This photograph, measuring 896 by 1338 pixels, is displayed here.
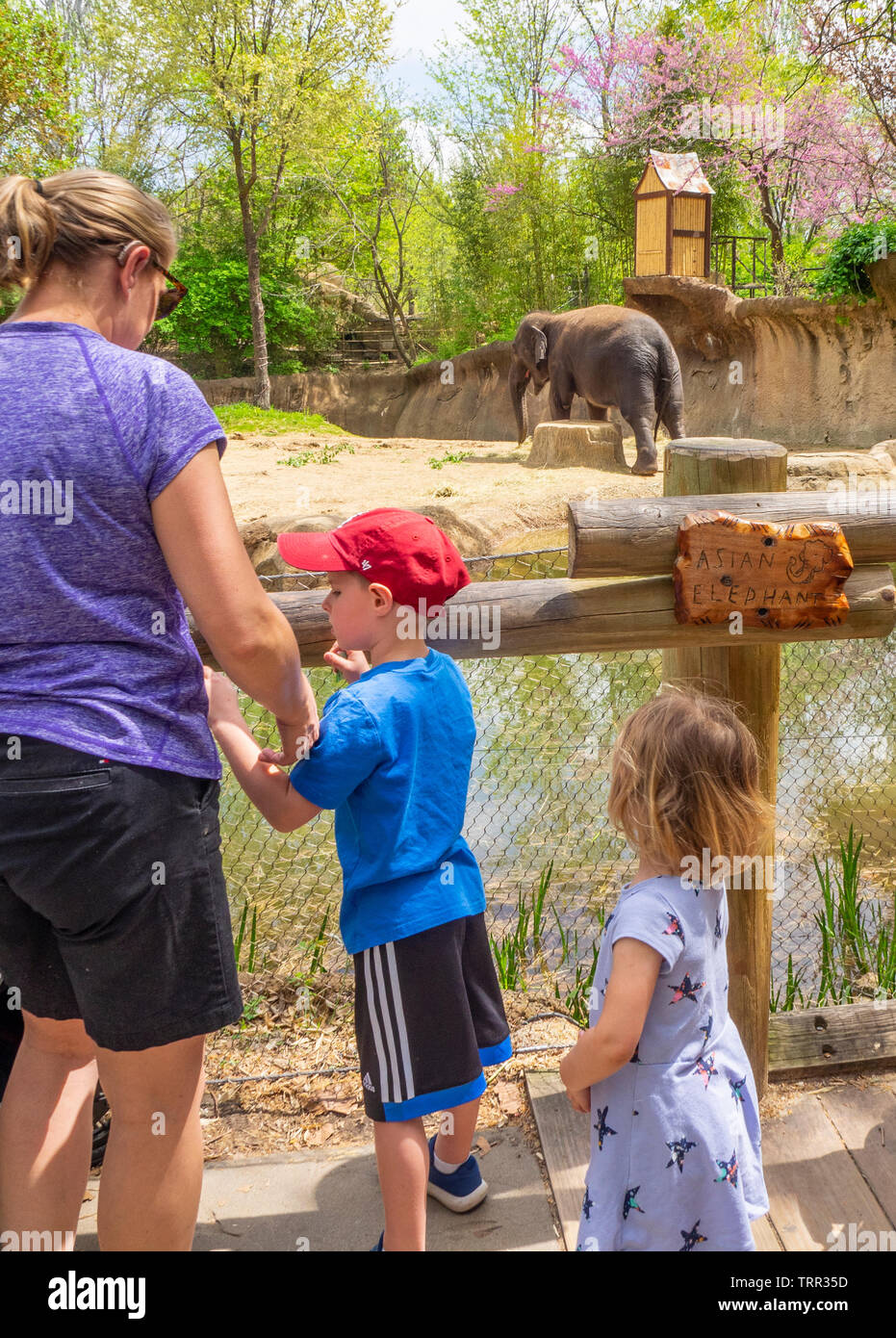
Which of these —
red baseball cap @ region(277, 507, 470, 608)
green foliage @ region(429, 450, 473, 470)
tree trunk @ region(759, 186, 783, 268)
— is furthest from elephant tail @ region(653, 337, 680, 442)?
red baseball cap @ region(277, 507, 470, 608)

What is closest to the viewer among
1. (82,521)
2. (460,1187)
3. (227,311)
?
(82,521)

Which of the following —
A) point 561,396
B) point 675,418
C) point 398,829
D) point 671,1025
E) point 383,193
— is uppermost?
point 383,193

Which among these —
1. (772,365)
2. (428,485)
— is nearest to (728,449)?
(428,485)

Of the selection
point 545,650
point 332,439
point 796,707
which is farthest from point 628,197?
point 545,650

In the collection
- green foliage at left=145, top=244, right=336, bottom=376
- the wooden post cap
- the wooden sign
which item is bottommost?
the wooden sign

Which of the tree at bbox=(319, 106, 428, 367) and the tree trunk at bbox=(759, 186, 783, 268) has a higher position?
the tree at bbox=(319, 106, 428, 367)

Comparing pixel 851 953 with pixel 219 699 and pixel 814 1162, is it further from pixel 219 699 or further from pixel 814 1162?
pixel 219 699

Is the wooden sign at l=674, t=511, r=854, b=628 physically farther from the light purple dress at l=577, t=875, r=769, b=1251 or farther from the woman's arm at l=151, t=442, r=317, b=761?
the woman's arm at l=151, t=442, r=317, b=761

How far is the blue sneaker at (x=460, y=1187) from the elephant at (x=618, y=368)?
430 inches

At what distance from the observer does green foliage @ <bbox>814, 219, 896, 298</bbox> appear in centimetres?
1423

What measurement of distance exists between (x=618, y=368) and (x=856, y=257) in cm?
411

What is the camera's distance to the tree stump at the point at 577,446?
12.9m

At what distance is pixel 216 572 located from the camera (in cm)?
142

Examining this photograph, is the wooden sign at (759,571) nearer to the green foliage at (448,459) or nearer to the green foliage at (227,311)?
the green foliage at (448,459)
